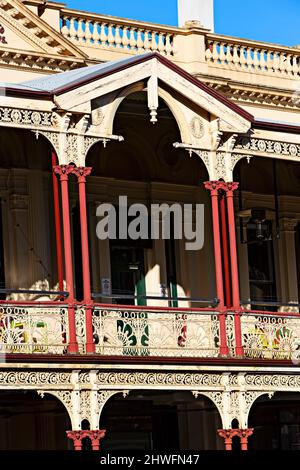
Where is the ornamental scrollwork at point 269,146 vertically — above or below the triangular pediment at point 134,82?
below

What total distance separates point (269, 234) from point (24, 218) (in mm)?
5962

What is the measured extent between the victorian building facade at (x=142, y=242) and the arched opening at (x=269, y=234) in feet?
0.11

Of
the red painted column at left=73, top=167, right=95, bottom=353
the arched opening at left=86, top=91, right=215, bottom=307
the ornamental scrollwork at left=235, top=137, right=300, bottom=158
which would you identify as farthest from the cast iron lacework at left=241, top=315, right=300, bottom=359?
the red painted column at left=73, top=167, right=95, bottom=353

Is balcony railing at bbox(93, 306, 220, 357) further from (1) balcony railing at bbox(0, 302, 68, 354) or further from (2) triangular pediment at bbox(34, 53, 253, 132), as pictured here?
(2) triangular pediment at bbox(34, 53, 253, 132)

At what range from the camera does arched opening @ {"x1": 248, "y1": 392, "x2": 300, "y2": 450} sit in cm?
3123

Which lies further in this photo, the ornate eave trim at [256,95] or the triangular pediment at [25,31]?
the ornate eave trim at [256,95]

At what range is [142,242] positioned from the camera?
29.8 m

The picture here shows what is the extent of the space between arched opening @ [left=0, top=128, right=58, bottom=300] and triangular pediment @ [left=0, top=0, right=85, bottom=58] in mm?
1710

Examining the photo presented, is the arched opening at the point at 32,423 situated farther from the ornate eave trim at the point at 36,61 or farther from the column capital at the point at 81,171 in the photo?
the ornate eave trim at the point at 36,61

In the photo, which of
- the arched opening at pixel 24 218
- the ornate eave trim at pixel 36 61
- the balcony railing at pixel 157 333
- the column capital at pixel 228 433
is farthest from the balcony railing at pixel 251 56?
the column capital at pixel 228 433

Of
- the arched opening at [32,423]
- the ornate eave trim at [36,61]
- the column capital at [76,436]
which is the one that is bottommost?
the column capital at [76,436]

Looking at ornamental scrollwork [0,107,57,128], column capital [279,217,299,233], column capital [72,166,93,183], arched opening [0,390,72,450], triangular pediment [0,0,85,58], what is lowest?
arched opening [0,390,72,450]

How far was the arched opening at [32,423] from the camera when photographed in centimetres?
2716

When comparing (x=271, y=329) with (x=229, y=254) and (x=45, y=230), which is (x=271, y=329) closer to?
(x=229, y=254)
